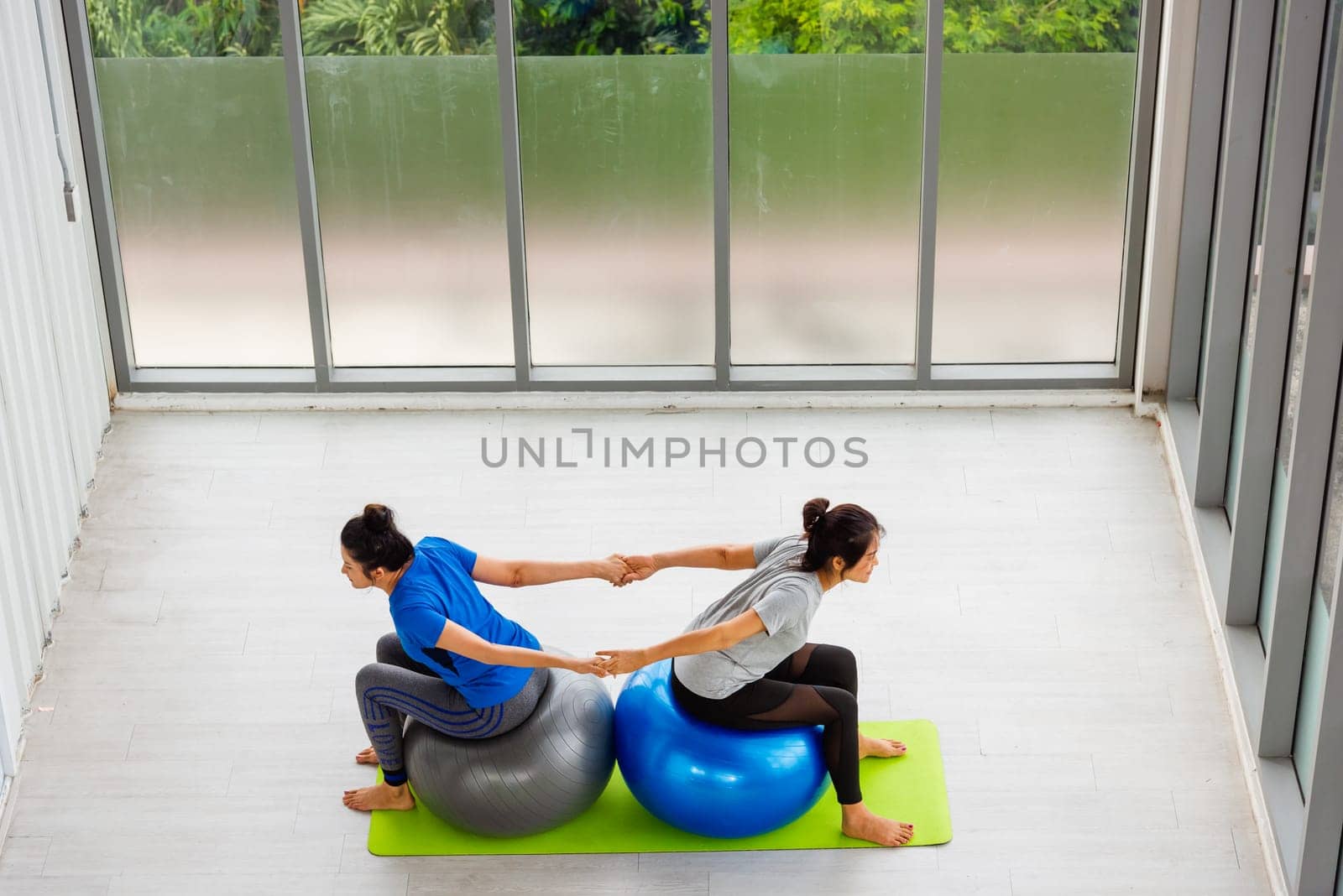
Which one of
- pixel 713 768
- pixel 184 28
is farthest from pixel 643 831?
pixel 184 28

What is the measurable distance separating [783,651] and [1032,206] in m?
2.94

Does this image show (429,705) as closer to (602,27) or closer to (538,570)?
(538,570)

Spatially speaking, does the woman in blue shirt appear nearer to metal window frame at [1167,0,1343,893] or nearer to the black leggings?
the black leggings

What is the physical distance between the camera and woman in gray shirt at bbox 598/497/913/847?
3.91 metres

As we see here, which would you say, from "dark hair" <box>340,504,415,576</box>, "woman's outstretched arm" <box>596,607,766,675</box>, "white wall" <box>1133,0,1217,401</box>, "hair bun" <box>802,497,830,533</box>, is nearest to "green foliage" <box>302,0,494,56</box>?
"white wall" <box>1133,0,1217,401</box>

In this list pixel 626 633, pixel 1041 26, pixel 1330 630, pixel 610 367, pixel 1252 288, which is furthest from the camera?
pixel 610 367

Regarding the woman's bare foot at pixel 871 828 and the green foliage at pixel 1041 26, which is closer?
the woman's bare foot at pixel 871 828

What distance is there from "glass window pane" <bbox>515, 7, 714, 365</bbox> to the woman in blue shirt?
2.34 meters

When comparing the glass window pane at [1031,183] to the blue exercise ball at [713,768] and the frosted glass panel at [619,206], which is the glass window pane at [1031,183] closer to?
the frosted glass panel at [619,206]

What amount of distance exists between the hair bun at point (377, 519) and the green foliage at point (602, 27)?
2844mm

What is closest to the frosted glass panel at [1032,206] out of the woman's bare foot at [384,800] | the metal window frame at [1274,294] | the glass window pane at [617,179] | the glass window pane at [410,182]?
the glass window pane at [617,179]

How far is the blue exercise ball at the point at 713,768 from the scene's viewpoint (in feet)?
13.5

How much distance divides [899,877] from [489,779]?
113 centimetres

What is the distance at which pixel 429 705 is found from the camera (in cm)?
412
